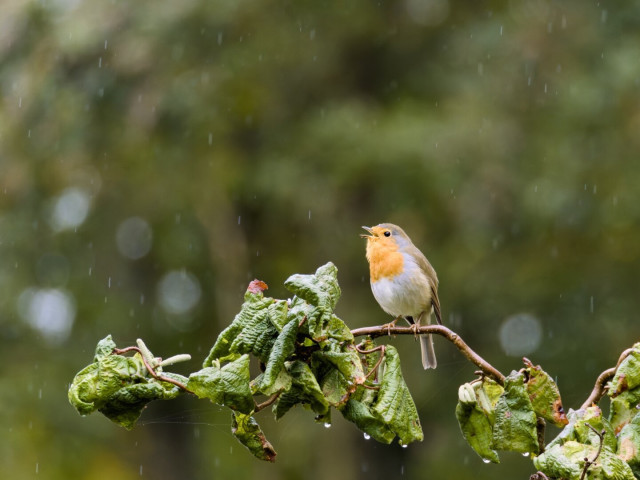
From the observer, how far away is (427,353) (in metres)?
4.70

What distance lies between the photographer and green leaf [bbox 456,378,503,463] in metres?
1.99

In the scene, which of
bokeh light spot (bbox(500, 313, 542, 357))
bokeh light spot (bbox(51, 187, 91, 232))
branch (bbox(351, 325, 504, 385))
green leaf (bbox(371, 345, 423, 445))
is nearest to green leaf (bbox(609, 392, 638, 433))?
branch (bbox(351, 325, 504, 385))

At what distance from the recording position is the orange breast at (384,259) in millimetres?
4336

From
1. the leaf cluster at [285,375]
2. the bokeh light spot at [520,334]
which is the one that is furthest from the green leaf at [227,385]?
the bokeh light spot at [520,334]

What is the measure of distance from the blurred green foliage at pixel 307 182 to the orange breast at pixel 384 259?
15.1 feet

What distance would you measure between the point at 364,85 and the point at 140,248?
325 cm

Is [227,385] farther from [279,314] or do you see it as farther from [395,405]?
[395,405]

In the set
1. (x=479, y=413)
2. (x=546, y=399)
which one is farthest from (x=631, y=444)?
(x=479, y=413)

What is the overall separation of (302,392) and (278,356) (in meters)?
0.10

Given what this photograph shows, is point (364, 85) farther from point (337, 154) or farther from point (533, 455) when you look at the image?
point (533, 455)

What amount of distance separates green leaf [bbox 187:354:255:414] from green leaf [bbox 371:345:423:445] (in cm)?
28

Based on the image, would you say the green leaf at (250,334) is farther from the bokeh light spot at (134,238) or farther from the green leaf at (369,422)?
the bokeh light spot at (134,238)

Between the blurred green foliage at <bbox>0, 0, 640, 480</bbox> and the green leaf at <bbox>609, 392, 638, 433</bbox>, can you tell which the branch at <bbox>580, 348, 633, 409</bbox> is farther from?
the blurred green foliage at <bbox>0, 0, 640, 480</bbox>

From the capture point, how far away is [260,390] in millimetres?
1817
